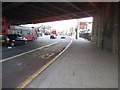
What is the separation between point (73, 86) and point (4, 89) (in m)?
2.20

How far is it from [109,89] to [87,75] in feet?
6.61

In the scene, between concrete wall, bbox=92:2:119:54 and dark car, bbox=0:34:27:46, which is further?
dark car, bbox=0:34:27:46

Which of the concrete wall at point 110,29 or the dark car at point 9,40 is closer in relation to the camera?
the concrete wall at point 110,29

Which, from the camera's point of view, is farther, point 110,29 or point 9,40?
point 9,40

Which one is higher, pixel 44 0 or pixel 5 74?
pixel 44 0

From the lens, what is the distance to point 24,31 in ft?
149

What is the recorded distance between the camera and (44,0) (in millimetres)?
24047

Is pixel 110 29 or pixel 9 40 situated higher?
pixel 110 29

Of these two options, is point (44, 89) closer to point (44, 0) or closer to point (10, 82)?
point (10, 82)

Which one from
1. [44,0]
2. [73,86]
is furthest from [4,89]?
[44,0]

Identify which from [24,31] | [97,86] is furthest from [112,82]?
[24,31]

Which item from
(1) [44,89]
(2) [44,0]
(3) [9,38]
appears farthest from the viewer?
(3) [9,38]

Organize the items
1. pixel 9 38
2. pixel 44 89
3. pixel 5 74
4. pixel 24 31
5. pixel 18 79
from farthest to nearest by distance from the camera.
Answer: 1. pixel 24 31
2. pixel 9 38
3. pixel 5 74
4. pixel 18 79
5. pixel 44 89

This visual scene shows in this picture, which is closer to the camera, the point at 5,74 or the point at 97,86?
the point at 97,86
